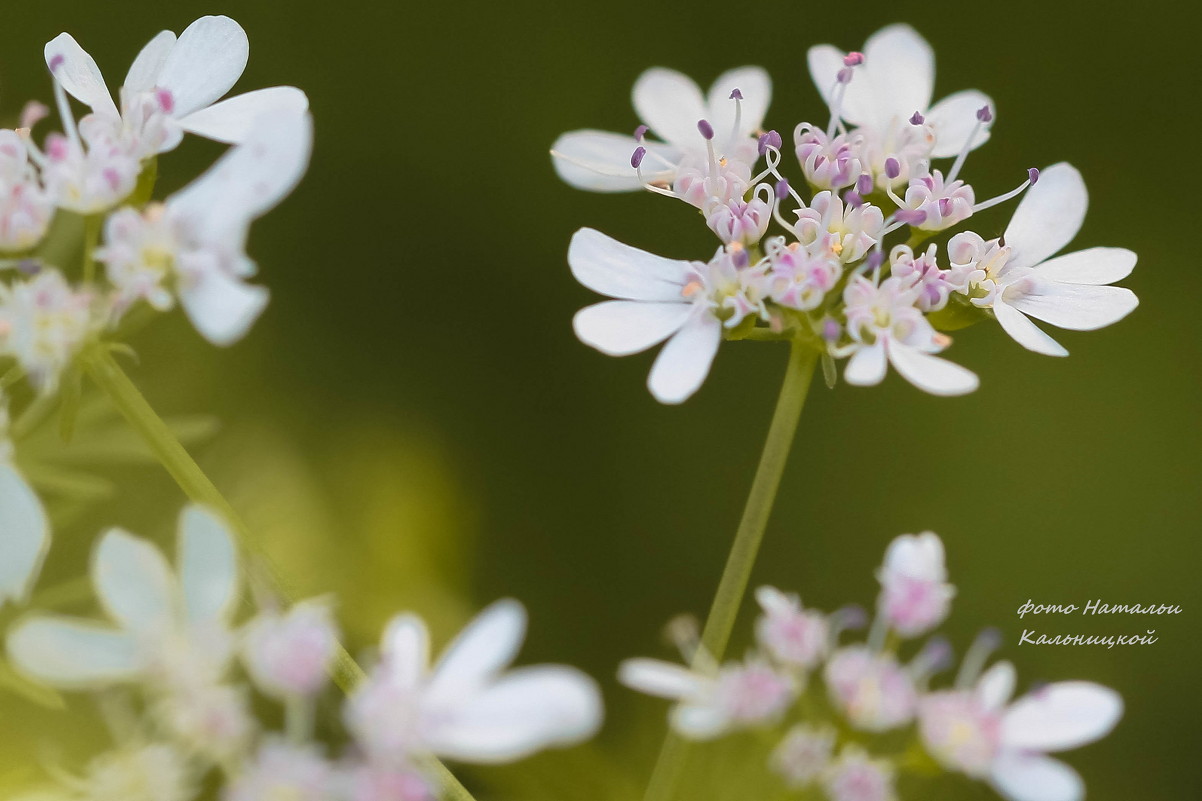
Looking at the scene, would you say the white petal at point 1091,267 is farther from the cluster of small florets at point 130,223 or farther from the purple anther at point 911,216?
the cluster of small florets at point 130,223

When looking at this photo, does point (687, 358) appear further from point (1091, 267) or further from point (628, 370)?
point (628, 370)

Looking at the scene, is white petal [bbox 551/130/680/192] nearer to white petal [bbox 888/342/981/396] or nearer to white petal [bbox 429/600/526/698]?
white petal [bbox 888/342/981/396]

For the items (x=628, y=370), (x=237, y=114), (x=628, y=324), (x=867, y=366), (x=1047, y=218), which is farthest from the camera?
(x=628, y=370)

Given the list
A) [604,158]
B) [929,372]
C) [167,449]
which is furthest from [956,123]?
[167,449]

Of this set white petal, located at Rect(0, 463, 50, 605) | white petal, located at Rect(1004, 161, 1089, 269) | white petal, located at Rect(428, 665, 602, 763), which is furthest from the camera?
white petal, located at Rect(1004, 161, 1089, 269)

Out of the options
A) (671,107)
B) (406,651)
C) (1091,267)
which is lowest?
(406,651)

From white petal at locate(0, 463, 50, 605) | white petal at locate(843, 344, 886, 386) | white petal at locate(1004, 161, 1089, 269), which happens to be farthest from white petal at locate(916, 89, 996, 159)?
white petal at locate(0, 463, 50, 605)

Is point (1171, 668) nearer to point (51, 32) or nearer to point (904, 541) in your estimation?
point (904, 541)
